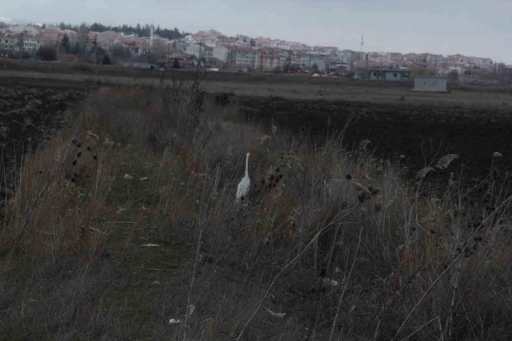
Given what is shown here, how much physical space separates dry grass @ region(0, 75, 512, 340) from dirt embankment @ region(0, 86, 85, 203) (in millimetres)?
443

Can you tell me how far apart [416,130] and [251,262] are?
25.5 metres

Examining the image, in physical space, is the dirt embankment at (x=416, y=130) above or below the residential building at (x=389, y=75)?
above

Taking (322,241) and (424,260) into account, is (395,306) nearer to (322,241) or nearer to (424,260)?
(424,260)

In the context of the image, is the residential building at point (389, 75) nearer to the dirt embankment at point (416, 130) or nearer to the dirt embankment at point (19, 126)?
the dirt embankment at point (416, 130)

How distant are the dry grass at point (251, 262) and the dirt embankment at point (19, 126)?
1.45 ft

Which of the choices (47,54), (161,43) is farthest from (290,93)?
(47,54)

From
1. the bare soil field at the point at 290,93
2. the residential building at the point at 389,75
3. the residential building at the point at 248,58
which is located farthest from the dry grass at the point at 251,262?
the residential building at the point at 248,58

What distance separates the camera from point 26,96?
107ft

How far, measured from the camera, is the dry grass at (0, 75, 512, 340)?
5387 mm

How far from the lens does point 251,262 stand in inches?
282

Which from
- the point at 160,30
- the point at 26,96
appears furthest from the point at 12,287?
the point at 160,30

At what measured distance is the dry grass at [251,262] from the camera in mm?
5387

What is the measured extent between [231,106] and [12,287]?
2037cm

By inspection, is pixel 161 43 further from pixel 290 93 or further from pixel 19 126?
pixel 19 126
